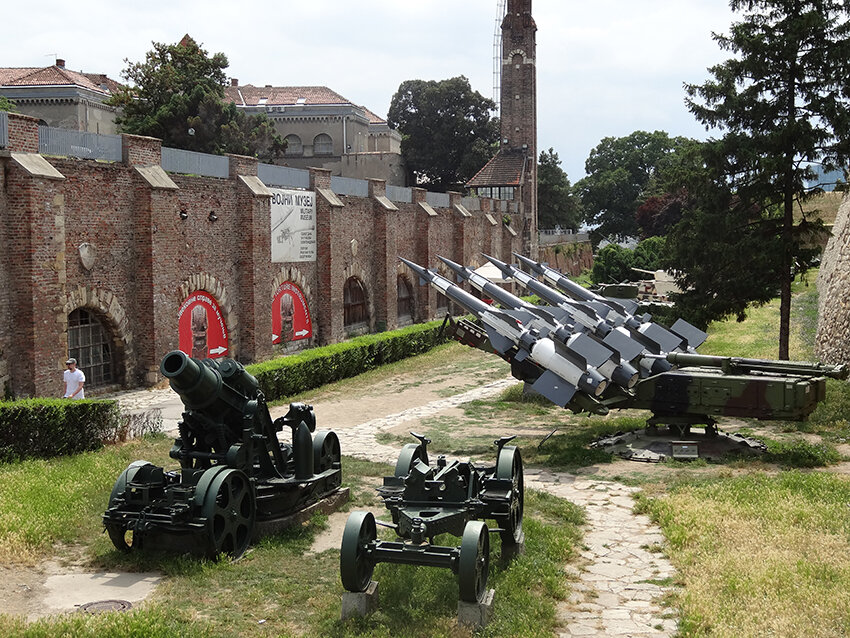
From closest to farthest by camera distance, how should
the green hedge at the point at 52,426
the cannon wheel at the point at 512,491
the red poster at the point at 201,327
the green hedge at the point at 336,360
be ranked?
the cannon wheel at the point at 512,491 → the green hedge at the point at 52,426 → the green hedge at the point at 336,360 → the red poster at the point at 201,327

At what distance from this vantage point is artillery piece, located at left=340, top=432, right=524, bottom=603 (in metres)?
7.92

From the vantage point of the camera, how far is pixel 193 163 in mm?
22422

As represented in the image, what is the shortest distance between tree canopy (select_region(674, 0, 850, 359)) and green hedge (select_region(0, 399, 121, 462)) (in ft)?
47.9

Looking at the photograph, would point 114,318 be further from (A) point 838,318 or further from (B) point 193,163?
(A) point 838,318

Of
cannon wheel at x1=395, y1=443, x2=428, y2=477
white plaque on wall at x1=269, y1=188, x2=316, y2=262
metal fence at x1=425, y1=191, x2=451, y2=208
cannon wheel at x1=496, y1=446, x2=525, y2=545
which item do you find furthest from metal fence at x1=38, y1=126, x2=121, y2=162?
metal fence at x1=425, y1=191, x2=451, y2=208

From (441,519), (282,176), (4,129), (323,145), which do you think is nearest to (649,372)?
(441,519)

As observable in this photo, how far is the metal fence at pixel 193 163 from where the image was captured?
2147 cm

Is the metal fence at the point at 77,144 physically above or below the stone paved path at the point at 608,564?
above

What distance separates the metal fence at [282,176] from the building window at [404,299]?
29.0 ft

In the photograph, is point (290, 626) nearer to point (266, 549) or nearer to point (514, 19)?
point (266, 549)

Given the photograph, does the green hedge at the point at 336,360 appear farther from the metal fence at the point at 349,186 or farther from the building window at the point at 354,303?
the metal fence at the point at 349,186

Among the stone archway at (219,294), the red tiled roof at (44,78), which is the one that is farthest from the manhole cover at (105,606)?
the red tiled roof at (44,78)

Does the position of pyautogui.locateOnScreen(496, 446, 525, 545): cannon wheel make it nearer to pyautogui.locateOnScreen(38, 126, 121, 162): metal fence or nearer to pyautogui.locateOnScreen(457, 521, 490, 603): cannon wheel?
pyautogui.locateOnScreen(457, 521, 490, 603): cannon wheel

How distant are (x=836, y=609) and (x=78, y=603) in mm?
7099
